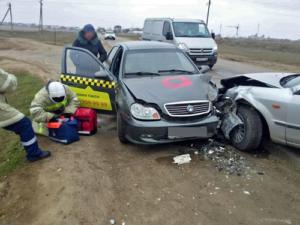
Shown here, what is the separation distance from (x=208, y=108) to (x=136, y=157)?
1.29 metres

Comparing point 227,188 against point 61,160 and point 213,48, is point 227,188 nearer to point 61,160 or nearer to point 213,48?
point 61,160

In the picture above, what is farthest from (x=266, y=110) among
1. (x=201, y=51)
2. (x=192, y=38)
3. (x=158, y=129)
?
(x=192, y=38)

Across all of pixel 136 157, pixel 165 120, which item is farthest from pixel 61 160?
pixel 165 120

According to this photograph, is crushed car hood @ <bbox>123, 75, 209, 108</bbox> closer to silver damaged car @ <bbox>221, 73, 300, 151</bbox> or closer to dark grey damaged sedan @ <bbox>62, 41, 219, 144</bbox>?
dark grey damaged sedan @ <bbox>62, 41, 219, 144</bbox>

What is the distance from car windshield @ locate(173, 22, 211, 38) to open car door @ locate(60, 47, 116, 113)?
858cm

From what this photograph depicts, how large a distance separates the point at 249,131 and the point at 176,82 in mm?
1337

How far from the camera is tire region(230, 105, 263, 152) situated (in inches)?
188

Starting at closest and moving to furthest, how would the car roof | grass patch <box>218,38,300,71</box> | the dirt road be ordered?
the dirt road
the car roof
grass patch <box>218,38,300,71</box>

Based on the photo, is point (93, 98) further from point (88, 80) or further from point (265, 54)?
point (265, 54)

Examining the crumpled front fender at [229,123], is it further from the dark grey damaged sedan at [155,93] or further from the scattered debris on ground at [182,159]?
the scattered debris on ground at [182,159]

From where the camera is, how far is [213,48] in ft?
46.4

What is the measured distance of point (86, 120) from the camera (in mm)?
5730

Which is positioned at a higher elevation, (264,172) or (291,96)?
(291,96)

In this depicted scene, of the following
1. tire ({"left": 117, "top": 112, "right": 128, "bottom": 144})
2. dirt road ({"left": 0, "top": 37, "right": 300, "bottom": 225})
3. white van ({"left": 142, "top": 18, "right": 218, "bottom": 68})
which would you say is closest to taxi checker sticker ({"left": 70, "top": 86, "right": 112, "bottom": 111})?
tire ({"left": 117, "top": 112, "right": 128, "bottom": 144})
